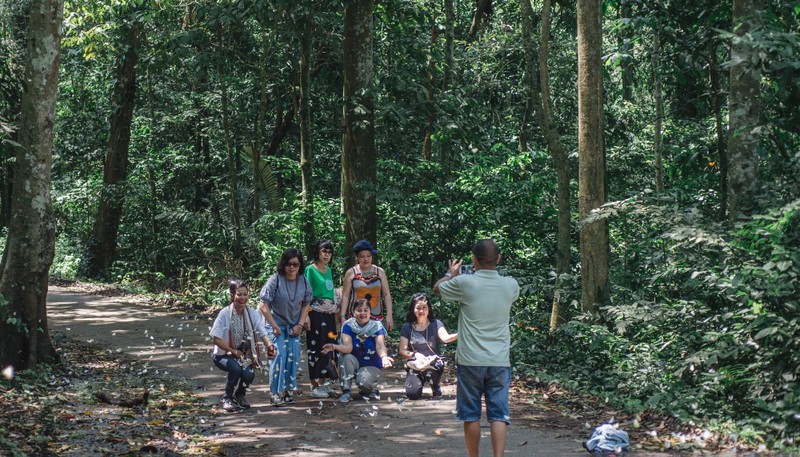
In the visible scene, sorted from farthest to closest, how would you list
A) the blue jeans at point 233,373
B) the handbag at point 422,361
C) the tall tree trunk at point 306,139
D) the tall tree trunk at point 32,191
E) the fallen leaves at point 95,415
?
the tall tree trunk at point 306,139 < the tall tree trunk at point 32,191 < the handbag at point 422,361 < the blue jeans at point 233,373 < the fallen leaves at point 95,415

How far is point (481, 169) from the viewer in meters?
16.1

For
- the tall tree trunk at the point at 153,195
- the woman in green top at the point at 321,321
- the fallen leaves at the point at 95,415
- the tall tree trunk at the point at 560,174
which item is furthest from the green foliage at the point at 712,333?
the tall tree trunk at the point at 153,195

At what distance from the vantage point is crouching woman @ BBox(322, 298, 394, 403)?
10156mm

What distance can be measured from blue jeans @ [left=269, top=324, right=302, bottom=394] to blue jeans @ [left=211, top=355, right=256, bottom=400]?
A: 1.02 ft

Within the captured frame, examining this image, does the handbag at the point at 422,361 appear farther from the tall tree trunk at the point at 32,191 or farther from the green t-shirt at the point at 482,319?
the tall tree trunk at the point at 32,191

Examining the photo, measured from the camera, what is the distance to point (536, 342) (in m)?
13.7

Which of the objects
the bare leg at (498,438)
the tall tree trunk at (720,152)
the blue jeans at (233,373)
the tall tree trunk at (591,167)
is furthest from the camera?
the tall tree trunk at (591,167)

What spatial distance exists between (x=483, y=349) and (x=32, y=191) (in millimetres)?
7153

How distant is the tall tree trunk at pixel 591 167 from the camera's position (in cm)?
1252

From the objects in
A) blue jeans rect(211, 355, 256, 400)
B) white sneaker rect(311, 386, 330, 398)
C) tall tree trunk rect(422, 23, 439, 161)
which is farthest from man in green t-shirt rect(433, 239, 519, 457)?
tall tree trunk rect(422, 23, 439, 161)

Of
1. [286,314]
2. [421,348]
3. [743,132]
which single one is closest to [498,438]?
[421,348]

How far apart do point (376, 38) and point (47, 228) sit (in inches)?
473

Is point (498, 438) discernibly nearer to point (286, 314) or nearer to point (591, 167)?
point (286, 314)

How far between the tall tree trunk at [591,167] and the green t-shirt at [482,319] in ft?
20.0
